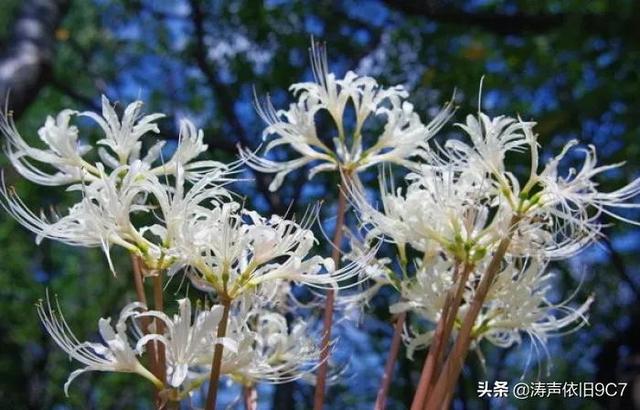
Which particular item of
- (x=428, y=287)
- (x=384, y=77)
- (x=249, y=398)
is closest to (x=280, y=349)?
(x=249, y=398)

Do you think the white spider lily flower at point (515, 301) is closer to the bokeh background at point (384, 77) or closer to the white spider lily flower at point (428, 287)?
the white spider lily flower at point (428, 287)

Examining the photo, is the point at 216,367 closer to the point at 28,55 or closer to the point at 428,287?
the point at 428,287

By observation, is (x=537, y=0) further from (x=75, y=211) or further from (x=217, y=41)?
(x=75, y=211)

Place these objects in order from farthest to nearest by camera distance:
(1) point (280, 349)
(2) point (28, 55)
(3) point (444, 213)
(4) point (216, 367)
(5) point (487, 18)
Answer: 1. (5) point (487, 18)
2. (2) point (28, 55)
3. (1) point (280, 349)
4. (3) point (444, 213)
5. (4) point (216, 367)

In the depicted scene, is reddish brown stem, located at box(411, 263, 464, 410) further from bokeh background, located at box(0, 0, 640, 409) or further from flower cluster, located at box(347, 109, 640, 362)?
bokeh background, located at box(0, 0, 640, 409)

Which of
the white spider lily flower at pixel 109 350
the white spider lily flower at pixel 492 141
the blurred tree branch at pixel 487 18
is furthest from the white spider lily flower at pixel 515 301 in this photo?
the blurred tree branch at pixel 487 18

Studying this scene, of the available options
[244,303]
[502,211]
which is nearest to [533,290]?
[502,211]

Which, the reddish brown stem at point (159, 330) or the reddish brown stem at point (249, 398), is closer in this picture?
the reddish brown stem at point (159, 330)
